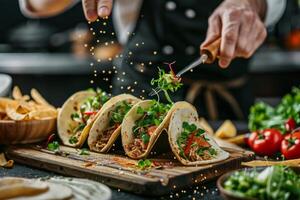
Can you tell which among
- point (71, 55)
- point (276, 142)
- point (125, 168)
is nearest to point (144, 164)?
point (125, 168)

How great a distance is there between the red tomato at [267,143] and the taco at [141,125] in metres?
0.54

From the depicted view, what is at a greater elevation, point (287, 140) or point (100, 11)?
point (100, 11)

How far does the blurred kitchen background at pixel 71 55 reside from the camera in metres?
6.23

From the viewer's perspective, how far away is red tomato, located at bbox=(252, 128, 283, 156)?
2736 millimetres

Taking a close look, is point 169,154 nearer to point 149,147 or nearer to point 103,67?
point 149,147

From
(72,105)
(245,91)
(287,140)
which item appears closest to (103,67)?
(245,91)

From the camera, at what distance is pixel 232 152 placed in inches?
99.4

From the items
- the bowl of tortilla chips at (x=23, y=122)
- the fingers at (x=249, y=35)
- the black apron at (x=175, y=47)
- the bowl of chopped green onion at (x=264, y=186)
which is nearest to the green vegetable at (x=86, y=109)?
the bowl of tortilla chips at (x=23, y=122)

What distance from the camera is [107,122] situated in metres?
2.62

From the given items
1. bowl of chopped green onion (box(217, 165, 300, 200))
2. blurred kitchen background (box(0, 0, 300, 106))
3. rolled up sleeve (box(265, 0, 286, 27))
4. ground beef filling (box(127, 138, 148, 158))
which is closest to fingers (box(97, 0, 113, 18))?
ground beef filling (box(127, 138, 148, 158))

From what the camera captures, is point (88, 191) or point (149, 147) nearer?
point (88, 191)

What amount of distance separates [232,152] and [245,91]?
175 centimetres

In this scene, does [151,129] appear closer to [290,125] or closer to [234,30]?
[234,30]

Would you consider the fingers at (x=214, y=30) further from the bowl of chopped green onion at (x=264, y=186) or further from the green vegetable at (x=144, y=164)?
the bowl of chopped green onion at (x=264, y=186)
